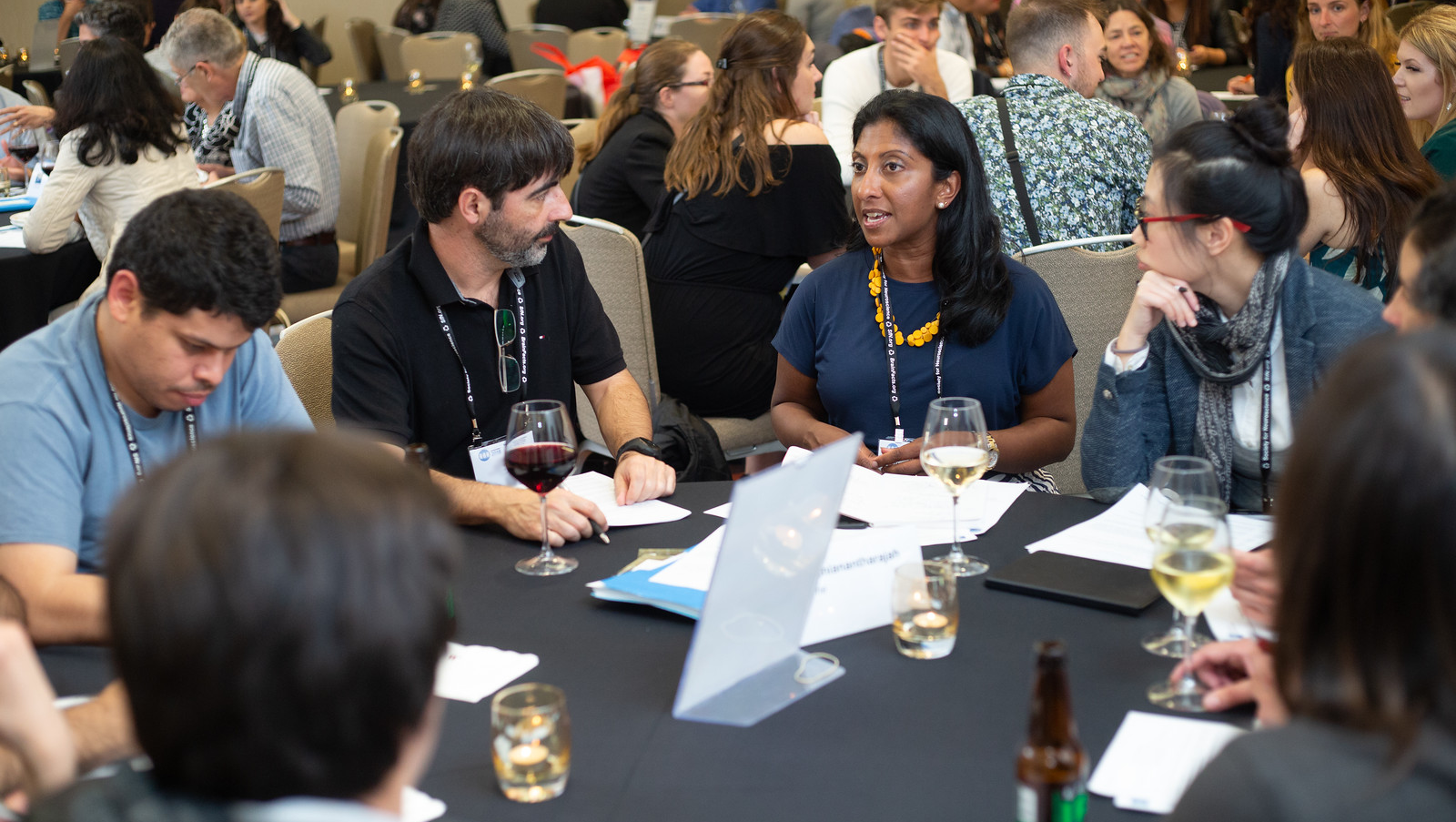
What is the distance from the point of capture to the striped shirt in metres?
4.70

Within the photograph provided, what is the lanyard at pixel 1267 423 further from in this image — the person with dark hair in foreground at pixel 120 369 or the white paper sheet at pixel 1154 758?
the person with dark hair in foreground at pixel 120 369

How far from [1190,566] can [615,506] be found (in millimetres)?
914

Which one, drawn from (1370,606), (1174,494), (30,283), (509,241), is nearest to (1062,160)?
(509,241)

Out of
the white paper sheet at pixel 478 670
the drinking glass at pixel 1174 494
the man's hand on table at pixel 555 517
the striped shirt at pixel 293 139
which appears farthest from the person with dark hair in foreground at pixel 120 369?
the striped shirt at pixel 293 139

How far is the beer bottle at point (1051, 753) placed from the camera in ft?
3.03

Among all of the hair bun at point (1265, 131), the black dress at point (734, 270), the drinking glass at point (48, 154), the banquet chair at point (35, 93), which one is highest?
the banquet chair at point (35, 93)

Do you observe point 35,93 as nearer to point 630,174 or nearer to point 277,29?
point 277,29

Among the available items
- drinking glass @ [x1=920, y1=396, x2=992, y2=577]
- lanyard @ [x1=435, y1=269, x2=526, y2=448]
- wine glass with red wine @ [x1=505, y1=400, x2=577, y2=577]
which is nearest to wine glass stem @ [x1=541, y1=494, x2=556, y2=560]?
wine glass with red wine @ [x1=505, y1=400, x2=577, y2=577]

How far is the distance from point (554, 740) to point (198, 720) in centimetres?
47

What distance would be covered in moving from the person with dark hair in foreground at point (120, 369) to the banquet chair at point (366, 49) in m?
9.02

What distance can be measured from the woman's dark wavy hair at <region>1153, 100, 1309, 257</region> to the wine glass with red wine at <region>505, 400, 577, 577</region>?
43.3 inches

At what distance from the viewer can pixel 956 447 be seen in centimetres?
165

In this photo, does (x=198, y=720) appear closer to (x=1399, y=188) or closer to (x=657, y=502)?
(x=657, y=502)

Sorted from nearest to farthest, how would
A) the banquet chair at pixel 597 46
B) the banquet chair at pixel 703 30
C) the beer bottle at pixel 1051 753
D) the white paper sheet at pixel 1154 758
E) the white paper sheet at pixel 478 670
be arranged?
Result: the beer bottle at pixel 1051 753, the white paper sheet at pixel 1154 758, the white paper sheet at pixel 478 670, the banquet chair at pixel 703 30, the banquet chair at pixel 597 46
